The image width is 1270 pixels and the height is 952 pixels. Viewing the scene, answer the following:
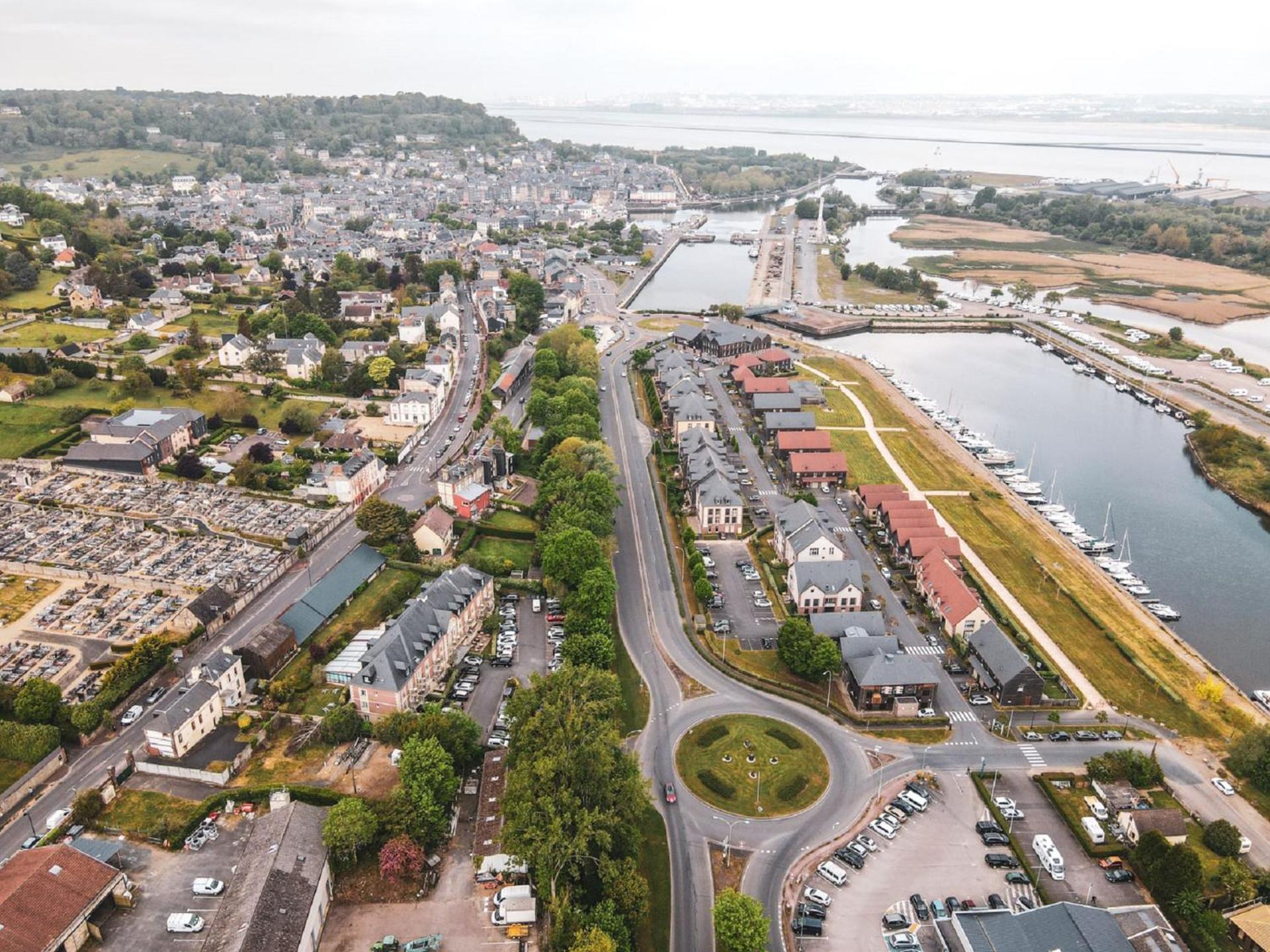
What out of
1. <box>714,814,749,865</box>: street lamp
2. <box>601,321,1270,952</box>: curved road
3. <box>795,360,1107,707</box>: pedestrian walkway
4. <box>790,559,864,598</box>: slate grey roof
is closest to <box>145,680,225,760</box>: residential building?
<box>601,321,1270,952</box>: curved road

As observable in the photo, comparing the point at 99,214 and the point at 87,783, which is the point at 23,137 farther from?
the point at 87,783

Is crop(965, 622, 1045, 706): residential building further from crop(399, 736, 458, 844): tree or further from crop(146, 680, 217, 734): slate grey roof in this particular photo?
crop(146, 680, 217, 734): slate grey roof

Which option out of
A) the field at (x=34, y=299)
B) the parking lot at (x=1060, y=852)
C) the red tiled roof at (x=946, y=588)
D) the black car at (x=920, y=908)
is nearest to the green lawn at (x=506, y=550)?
the red tiled roof at (x=946, y=588)

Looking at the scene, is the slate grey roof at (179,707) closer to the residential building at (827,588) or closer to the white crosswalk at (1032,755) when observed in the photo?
the residential building at (827,588)

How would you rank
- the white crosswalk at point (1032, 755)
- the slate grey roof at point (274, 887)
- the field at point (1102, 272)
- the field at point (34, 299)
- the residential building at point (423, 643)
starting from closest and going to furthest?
the slate grey roof at point (274, 887) < the white crosswalk at point (1032, 755) < the residential building at point (423, 643) < the field at point (34, 299) < the field at point (1102, 272)

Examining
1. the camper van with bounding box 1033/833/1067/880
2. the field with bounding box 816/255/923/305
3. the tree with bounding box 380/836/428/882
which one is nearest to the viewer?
the tree with bounding box 380/836/428/882

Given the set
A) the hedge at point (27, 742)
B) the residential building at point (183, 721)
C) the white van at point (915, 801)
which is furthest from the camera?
the residential building at point (183, 721)

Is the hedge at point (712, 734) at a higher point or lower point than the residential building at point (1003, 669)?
lower
